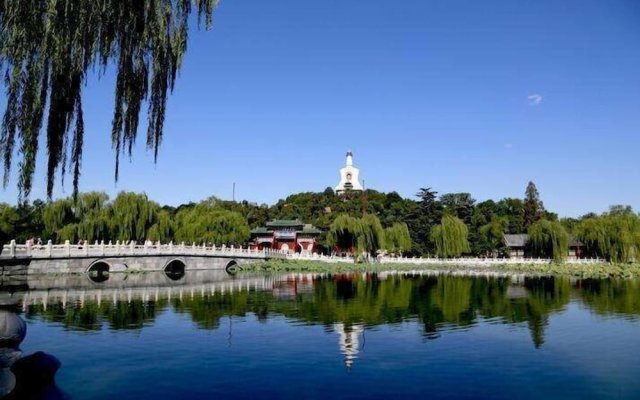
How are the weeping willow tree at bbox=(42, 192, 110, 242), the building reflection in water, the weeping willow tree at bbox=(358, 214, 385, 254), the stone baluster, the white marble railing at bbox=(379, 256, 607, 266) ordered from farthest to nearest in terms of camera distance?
the weeping willow tree at bbox=(358, 214, 385, 254) → the white marble railing at bbox=(379, 256, 607, 266) → the weeping willow tree at bbox=(42, 192, 110, 242) → the stone baluster → the building reflection in water

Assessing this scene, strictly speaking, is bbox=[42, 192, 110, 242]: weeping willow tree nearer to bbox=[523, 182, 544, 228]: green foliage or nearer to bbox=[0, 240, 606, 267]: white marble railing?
bbox=[0, 240, 606, 267]: white marble railing

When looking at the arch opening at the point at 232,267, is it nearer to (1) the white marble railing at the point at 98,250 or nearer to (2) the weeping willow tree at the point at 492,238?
(1) the white marble railing at the point at 98,250

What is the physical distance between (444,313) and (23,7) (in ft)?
54.0

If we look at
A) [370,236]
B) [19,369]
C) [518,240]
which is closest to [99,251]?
[370,236]

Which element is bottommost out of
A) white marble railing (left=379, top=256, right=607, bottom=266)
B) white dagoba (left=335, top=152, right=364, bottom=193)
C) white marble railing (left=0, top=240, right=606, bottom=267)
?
white marble railing (left=379, top=256, right=607, bottom=266)

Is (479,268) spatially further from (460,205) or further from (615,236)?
(460,205)

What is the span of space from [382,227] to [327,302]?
1334 inches

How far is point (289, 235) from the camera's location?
62969 millimetres

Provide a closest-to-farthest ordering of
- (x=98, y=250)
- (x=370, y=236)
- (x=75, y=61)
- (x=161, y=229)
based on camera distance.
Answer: (x=75, y=61) → (x=98, y=250) → (x=161, y=229) → (x=370, y=236)

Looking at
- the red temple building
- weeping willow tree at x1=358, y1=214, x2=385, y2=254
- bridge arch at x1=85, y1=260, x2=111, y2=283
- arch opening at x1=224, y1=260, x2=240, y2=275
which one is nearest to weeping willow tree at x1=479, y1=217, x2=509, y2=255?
weeping willow tree at x1=358, y1=214, x2=385, y2=254

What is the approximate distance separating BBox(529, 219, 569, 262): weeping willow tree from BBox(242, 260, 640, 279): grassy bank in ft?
7.47

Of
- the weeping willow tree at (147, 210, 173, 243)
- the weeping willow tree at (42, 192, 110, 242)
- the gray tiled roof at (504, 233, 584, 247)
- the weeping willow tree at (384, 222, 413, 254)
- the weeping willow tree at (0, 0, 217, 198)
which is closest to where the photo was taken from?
the weeping willow tree at (0, 0, 217, 198)

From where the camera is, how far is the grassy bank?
4175cm

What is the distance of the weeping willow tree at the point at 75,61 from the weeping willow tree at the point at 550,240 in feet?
150
